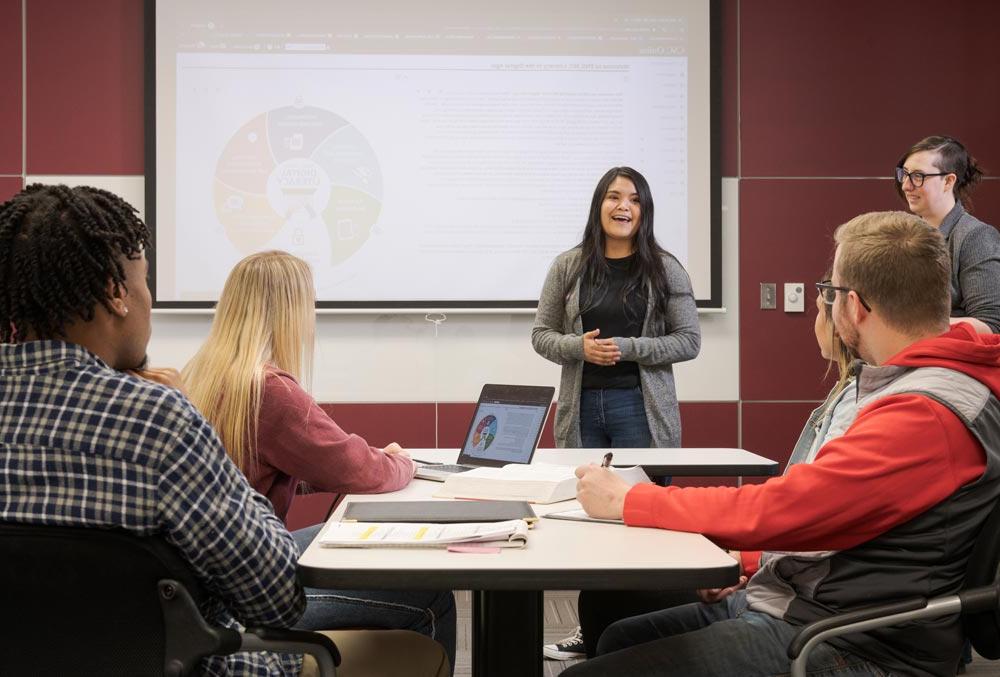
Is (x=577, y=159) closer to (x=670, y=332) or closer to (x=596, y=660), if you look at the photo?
(x=670, y=332)

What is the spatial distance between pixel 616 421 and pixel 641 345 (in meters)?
0.28

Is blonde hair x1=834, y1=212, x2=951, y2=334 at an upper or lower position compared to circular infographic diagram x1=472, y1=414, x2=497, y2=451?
upper

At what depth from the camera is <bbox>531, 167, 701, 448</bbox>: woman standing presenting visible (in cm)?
338

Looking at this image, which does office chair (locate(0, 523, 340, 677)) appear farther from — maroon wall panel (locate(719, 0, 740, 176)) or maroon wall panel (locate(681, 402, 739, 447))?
maroon wall panel (locate(719, 0, 740, 176))

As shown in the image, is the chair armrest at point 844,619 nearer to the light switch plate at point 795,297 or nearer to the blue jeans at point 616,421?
the blue jeans at point 616,421

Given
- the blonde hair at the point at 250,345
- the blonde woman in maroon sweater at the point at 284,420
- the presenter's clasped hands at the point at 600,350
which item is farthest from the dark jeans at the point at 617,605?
the presenter's clasped hands at the point at 600,350

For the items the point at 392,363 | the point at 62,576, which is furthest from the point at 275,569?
the point at 392,363

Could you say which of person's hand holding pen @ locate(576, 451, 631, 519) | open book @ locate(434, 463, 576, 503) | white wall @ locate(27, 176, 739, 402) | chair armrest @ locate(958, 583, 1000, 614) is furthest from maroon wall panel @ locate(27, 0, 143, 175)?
chair armrest @ locate(958, 583, 1000, 614)

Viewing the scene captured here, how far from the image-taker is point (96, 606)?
1178 mm

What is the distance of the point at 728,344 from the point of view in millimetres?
4453

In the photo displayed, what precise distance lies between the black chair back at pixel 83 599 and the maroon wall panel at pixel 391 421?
3.19 meters

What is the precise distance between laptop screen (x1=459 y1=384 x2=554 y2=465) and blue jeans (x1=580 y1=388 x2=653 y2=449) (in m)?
0.96

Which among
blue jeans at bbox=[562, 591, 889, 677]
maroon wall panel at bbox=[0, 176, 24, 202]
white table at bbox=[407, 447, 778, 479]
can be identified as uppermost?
maroon wall panel at bbox=[0, 176, 24, 202]

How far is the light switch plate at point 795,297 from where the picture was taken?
4441 millimetres
